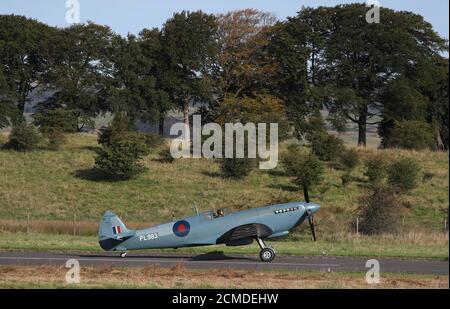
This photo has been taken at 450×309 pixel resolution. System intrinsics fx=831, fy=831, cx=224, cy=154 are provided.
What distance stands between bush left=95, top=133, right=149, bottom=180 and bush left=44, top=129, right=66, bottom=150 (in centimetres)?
622

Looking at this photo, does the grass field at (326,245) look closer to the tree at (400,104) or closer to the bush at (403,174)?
the bush at (403,174)

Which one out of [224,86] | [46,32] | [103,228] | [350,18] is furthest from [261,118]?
[103,228]

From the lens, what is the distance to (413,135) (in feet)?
227

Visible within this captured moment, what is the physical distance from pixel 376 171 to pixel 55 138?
24957 mm

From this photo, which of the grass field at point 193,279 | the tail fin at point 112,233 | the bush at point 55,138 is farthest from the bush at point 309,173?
the grass field at point 193,279

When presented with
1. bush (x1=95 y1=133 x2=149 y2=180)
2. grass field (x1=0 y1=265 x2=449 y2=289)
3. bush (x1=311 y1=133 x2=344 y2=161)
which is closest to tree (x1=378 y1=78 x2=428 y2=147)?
bush (x1=311 y1=133 x2=344 y2=161)

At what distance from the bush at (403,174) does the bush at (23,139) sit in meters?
26.6

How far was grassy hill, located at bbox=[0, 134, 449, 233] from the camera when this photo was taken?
4991 cm

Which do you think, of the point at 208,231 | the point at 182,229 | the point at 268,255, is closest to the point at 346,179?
the point at 268,255

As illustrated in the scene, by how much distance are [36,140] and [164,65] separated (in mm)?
19295

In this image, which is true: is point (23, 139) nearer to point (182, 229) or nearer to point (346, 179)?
point (346, 179)

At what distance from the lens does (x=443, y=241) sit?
113 feet
